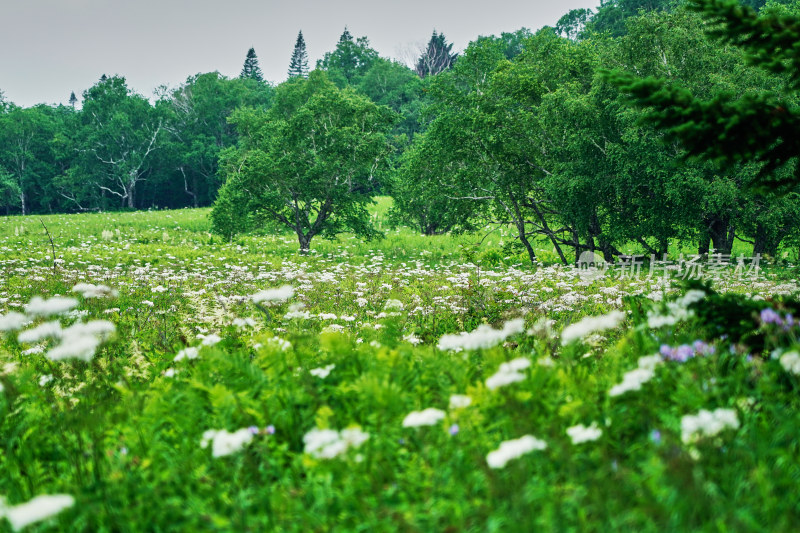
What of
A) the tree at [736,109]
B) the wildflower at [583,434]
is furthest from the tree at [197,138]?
the wildflower at [583,434]

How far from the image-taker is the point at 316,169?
1912cm

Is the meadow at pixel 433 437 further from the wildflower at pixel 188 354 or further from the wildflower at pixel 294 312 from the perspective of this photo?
the wildflower at pixel 294 312

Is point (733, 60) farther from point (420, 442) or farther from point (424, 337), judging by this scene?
point (420, 442)

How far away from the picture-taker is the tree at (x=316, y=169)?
64.4 ft

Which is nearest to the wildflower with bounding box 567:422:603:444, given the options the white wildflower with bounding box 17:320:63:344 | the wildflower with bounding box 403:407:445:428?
the wildflower with bounding box 403:407:445:428

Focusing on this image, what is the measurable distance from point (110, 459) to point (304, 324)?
4.82m

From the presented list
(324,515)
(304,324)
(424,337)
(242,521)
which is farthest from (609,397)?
(304,324)

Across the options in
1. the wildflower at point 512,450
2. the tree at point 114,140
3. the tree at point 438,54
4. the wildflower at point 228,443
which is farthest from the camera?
the tree at point 438,54

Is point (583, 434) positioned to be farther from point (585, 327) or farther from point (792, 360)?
point (792, 360)

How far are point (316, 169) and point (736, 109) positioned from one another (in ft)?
56.7

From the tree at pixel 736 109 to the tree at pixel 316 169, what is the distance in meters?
17.1

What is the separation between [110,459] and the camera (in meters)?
2.71

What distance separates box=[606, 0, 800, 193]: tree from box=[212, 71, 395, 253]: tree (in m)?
17.1

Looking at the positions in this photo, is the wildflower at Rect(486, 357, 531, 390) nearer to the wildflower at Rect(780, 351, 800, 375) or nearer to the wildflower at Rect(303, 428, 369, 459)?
the wildflower at Rect(303, 428, 369, 459)
